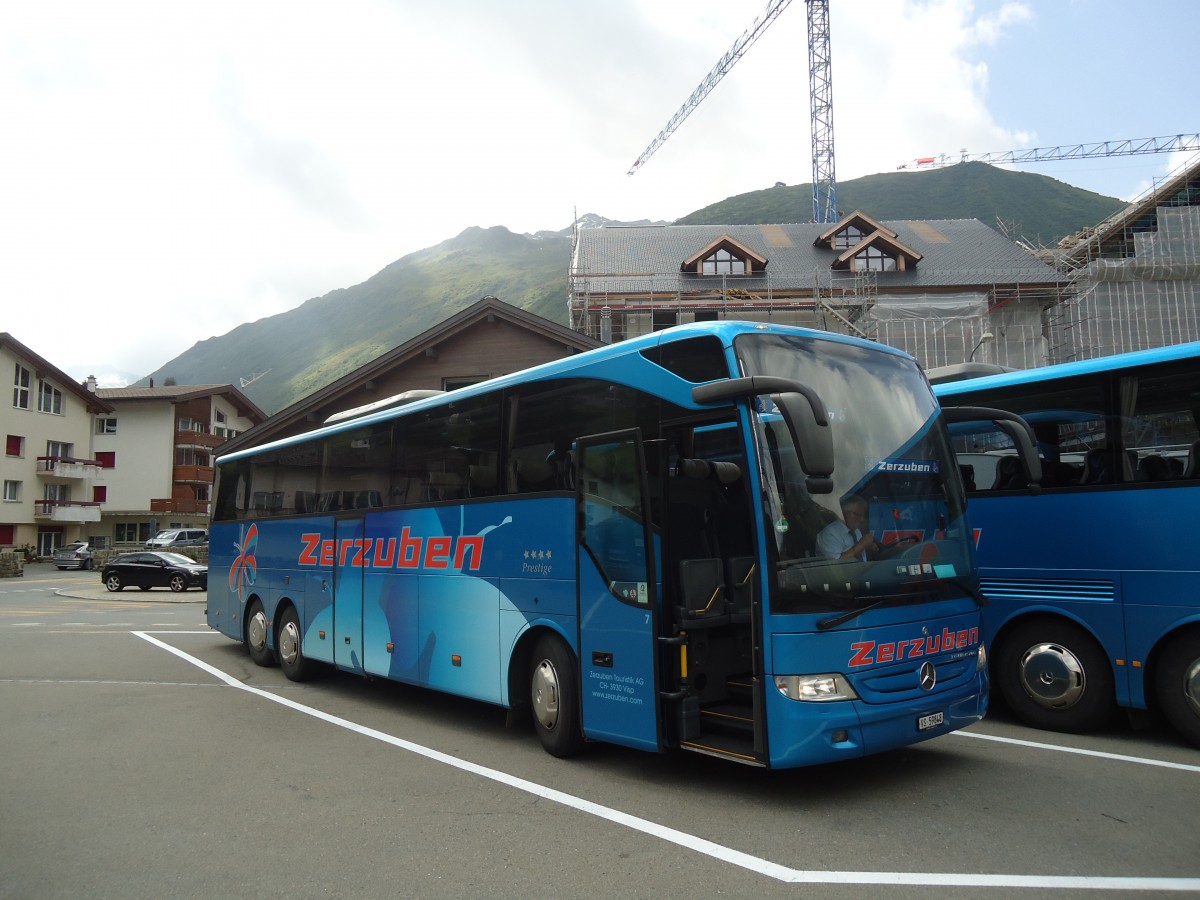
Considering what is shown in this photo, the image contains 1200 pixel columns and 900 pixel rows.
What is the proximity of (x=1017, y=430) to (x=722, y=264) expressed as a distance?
34970 mm

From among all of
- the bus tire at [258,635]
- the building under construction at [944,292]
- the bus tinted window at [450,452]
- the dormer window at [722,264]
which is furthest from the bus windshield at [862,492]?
the dormer window at [722,264]

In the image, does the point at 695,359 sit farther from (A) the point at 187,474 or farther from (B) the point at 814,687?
(A) the point at 187,474

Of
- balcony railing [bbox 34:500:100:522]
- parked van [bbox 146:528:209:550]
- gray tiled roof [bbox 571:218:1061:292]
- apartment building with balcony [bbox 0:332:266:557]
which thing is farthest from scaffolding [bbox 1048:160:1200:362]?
balcony railing [bbox 34:500:100:522]

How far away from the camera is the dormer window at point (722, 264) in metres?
41.0

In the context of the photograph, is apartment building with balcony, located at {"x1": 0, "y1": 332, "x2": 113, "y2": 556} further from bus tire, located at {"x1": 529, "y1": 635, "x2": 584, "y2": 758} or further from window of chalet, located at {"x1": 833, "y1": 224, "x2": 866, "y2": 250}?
bus tire, located at {"x1": 529, "y1": 635, "x2": 584, "y2": 758}

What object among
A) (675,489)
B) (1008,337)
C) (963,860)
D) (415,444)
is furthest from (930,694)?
(1008,337)

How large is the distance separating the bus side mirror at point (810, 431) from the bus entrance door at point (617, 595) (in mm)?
1498

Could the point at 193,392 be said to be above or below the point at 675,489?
above

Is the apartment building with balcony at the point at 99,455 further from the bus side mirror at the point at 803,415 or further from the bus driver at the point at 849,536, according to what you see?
the bus driver at the point at 849,536

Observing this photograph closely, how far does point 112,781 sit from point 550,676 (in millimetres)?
3469

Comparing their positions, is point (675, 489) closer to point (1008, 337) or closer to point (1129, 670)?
point (1129, 670)

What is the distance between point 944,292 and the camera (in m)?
38.9

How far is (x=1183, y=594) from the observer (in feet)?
24.0

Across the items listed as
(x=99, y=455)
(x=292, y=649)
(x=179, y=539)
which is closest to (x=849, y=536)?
(x=292, y=649)
